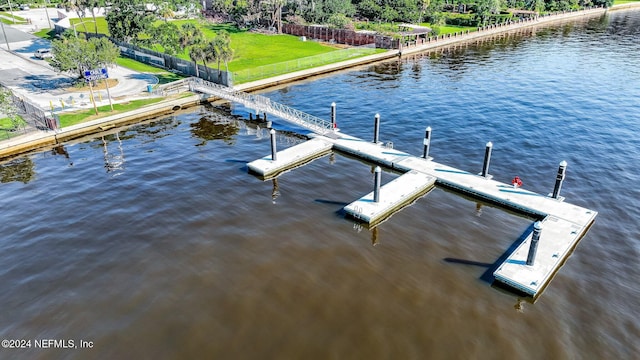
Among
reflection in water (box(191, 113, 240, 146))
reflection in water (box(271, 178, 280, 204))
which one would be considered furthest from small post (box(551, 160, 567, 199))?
reflection in water (box(191, 113, 240, 146))

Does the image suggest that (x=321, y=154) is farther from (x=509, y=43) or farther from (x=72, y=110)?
(x=509, y=43)

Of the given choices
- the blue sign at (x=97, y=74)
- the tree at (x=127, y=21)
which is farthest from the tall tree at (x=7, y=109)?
the tree at (x=127, y=21)

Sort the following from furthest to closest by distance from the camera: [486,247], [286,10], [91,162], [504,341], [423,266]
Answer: [286,10] < [91,162] < [486,247] < [423,266] < [504,341]

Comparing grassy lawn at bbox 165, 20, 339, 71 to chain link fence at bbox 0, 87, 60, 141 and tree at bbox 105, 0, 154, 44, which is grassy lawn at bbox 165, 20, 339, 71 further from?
chain link fence at bbox 0, 87, 60, 141

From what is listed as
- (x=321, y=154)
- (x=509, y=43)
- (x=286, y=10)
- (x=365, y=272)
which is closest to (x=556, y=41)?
(x=509, y=43)

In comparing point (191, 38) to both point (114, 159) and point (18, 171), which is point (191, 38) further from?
point (18, 171)

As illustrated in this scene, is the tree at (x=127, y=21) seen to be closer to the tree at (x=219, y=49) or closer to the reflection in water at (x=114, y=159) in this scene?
the tree at (x=219, y=49)
